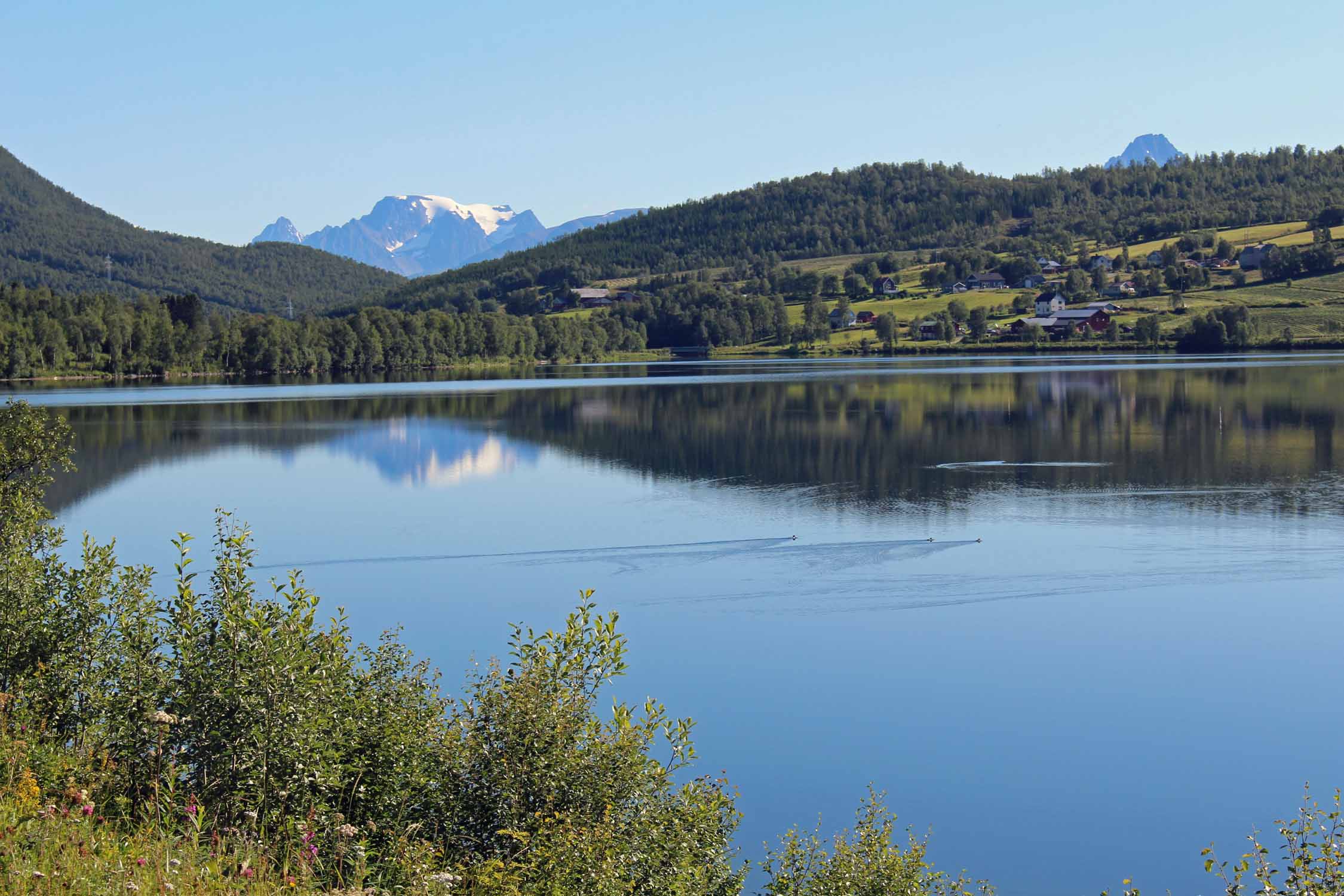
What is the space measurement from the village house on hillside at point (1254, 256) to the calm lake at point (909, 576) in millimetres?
106200

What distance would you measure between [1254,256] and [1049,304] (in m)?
31.4

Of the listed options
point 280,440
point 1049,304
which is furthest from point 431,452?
point 1049,304

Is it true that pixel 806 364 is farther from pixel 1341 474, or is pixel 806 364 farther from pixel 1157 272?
pixel 1341 474

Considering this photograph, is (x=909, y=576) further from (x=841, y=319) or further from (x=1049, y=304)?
(x=841, y=319)

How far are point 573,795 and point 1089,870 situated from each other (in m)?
6.94

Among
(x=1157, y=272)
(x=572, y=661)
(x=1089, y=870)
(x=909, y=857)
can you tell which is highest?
(x=1157, y=272)

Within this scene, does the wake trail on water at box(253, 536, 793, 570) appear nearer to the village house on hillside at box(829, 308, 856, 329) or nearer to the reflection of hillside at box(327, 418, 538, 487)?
the reflection of hillside at box(327, 418, 538, 487)

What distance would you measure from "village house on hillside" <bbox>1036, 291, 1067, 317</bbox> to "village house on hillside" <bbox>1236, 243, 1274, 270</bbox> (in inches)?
1076

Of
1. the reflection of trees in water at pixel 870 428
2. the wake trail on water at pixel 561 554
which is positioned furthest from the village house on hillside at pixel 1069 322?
the wake trail on water at pixel 561 554

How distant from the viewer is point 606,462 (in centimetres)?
5378

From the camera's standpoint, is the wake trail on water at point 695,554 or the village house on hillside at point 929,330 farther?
the village house on hillside at point 929,330

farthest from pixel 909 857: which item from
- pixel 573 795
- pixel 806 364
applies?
pixel 806 364

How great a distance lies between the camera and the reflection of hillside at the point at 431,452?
5184 cm

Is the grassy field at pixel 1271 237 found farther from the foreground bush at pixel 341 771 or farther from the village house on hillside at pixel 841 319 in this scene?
the foreground bush at pixel 341 771
